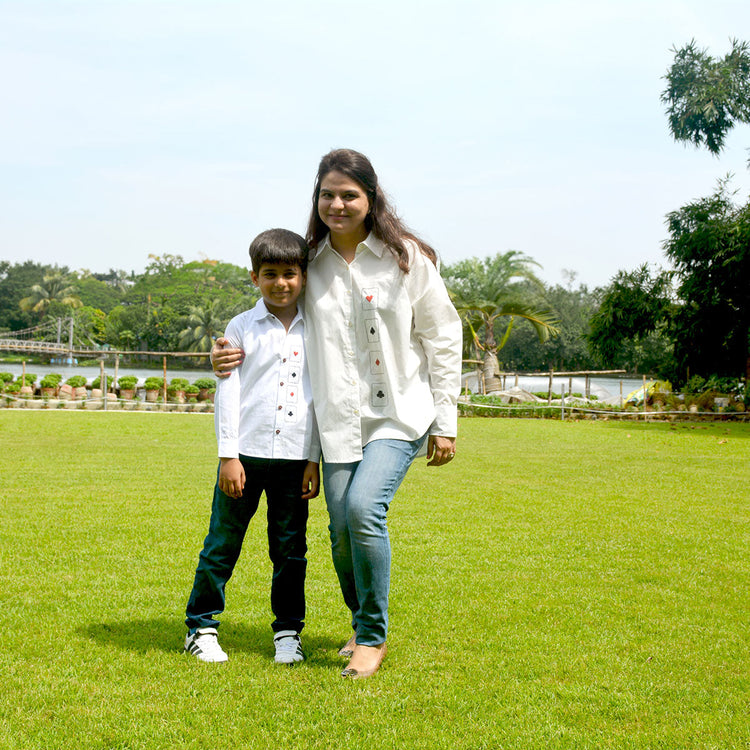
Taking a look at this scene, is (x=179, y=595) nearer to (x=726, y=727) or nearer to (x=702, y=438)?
(x=726, y=727)

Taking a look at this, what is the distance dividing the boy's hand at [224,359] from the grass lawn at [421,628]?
1074 millimetres

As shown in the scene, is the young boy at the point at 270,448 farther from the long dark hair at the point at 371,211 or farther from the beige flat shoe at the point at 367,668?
the beige flat shoe at the point at 367,668

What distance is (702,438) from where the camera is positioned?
15336 millimetres

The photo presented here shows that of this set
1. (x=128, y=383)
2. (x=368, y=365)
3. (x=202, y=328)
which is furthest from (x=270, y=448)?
(x=202, y=328)

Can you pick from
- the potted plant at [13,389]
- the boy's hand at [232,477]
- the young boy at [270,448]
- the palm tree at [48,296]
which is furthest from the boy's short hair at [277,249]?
the palm tree at [48,296]

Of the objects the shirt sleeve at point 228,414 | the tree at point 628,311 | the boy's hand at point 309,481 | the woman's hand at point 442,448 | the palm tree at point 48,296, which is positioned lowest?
the boy's hand at point 309,481

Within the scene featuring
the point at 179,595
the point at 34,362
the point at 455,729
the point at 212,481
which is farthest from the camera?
the point at 34,362

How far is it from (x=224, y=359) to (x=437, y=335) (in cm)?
81

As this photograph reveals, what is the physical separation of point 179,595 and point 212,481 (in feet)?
14.4

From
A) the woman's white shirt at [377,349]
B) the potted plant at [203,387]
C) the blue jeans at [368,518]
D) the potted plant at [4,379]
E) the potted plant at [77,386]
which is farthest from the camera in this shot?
the potted plant at [203,387]

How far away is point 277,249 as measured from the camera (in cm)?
314

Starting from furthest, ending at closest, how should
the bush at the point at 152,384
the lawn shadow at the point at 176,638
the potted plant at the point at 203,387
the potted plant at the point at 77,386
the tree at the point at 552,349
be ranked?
1. the tree at the point at 552,349
2. the potted plant at the point at 203,387
3. the bush at the point at 152,384
4. the potted plant at the point at 77,386
5. the lawn shadow at the point at 176,638

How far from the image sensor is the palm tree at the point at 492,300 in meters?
26.7

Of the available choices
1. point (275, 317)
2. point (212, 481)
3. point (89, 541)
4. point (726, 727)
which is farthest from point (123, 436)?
point (726, 727)
